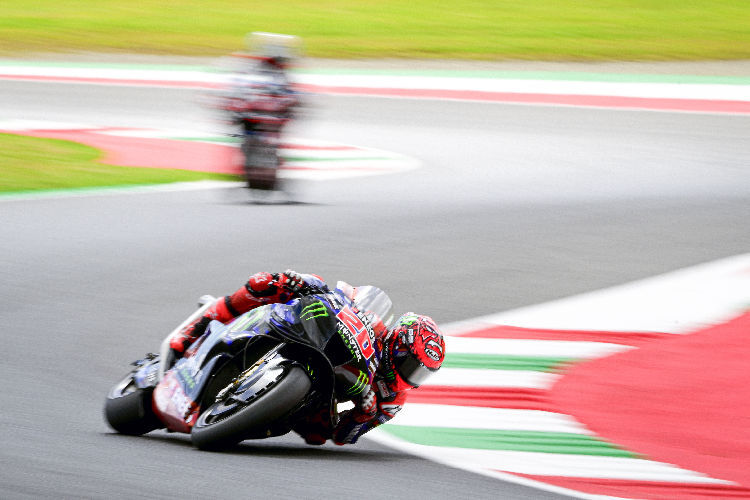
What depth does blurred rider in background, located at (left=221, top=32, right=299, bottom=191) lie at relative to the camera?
12336 millimetres

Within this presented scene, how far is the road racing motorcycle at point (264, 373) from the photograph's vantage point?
4.42 m

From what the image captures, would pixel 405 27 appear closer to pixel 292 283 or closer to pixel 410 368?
pixel 292 283

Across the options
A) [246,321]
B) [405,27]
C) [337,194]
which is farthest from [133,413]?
[405,27]

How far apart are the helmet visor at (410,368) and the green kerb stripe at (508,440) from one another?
2.34 feet

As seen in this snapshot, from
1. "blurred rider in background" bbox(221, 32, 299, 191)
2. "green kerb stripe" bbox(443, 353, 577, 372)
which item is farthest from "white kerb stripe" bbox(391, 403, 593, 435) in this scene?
"blurred rider in background" bbox(221, 32, 299, 191)

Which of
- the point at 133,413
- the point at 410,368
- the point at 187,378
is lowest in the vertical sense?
the point at 133,413

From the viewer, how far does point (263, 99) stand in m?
12.3

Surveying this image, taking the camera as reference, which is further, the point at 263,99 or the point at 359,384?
the point at 263,99

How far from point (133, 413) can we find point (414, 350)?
50.2 inches

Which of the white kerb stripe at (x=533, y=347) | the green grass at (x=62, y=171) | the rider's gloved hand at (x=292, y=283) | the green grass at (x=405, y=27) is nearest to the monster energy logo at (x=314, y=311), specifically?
the rider's gloved hand at (x=292, y=283)

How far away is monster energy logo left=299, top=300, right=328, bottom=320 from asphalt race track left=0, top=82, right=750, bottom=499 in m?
0.57

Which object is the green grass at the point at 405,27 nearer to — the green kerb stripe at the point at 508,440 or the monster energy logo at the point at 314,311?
the green kerb stripe at the point at 508,440

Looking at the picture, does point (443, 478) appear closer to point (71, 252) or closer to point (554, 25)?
point (71, 252)

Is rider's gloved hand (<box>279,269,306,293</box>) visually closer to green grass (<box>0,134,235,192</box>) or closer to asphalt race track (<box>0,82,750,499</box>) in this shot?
asphalt race track (<box>0,82,750,499</box>)
